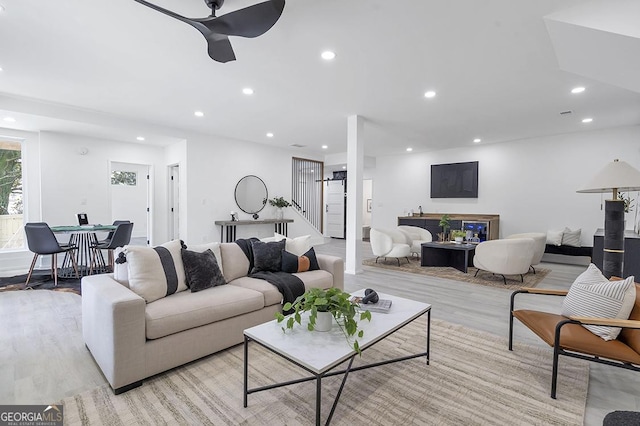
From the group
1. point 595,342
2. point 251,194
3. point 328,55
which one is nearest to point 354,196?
point 328,55

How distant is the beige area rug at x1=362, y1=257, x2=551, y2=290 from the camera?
4.60 m

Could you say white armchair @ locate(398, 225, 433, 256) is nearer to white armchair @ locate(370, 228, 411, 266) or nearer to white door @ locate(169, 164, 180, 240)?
white armchair @ locate(370, 228, 411, 266)

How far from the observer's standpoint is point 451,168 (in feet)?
25.7

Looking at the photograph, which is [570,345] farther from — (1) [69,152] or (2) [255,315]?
(1) [69,152]

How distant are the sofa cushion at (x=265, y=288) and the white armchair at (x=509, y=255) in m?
3.53

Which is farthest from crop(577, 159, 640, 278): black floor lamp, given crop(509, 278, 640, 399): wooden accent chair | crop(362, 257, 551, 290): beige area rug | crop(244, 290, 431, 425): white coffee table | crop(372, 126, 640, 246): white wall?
crop(372, 126, 640, 246): white wall

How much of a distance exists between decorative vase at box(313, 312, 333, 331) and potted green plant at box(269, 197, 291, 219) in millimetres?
6149

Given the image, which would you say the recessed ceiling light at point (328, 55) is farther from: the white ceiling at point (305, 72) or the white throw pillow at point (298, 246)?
the white throw pillow at point (298, 246)

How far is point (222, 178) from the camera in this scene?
22.6 ft

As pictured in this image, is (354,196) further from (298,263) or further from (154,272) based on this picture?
(154,272)

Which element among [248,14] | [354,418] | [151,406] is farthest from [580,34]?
[151,406]

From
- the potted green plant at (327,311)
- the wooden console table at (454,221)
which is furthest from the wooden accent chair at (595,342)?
the wooden console table at (454,221)

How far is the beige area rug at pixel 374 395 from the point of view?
169 centimetres

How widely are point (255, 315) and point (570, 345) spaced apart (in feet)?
7.29
